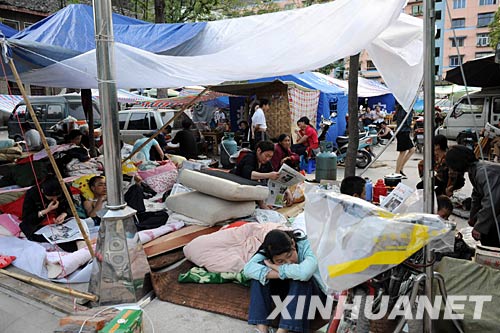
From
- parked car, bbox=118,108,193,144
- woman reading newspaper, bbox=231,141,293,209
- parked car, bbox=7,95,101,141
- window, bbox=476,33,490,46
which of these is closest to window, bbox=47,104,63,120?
parked car, bbox=7,95,101,141

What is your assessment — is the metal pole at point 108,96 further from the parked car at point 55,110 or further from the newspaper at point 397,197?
the parked car at point 55,110

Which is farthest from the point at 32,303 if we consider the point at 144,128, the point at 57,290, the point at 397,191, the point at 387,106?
the point at 387,106

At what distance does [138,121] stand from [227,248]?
28.4 ft

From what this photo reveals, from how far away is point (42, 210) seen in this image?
13.9 feet

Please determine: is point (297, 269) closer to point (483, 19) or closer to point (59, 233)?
point (59, 233)

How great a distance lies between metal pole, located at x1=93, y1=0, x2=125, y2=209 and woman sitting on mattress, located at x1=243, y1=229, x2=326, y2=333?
124 cm

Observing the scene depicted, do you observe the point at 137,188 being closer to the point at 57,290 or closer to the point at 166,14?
the point at 57,290

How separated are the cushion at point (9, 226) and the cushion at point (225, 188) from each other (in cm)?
212

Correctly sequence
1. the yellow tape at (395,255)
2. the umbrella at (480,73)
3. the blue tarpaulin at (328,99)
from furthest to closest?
the blue tarpaulin at (328,99) < the umbrella at (480,73) < the yellow tape at (395,255)

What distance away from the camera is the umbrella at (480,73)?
27.9 feet

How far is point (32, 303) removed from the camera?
3400 millimetres

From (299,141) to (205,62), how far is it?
5.22m

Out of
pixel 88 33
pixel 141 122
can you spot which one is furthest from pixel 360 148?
pixel 88 33

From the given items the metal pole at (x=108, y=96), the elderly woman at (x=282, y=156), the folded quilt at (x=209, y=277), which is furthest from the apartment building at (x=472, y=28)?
the metal pole at (x=108, y=96)
